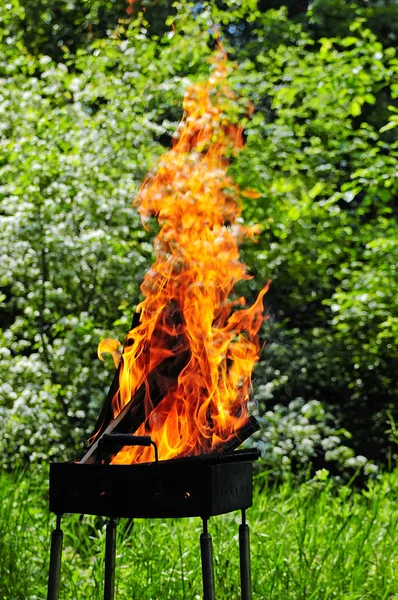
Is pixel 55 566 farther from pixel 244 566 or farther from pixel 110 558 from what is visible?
pixel 244 566

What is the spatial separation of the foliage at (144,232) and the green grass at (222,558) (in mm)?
1514

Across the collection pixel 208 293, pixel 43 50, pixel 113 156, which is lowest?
pixel 208 293

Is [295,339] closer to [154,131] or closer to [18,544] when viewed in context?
[154,131]

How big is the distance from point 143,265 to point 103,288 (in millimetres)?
340

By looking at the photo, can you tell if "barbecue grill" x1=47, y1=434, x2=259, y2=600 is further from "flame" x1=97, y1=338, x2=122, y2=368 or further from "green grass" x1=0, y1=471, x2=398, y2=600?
"green grass" x1=0, y1=471, x2=398, y2=600

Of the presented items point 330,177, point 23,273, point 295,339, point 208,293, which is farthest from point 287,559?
point 330,177

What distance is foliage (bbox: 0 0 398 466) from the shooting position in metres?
5.85

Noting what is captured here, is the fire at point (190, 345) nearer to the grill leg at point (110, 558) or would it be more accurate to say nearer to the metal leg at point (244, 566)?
the metal leg at point (244, 566)

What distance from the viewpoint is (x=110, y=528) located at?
280cm

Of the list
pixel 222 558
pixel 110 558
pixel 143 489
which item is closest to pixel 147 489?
pixel 143 489

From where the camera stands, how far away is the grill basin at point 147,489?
2.19 metres

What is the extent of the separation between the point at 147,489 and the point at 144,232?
4.36 meters

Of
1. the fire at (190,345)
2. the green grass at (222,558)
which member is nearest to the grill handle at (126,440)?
the fire at (190,345)

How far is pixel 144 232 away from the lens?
253 inches
